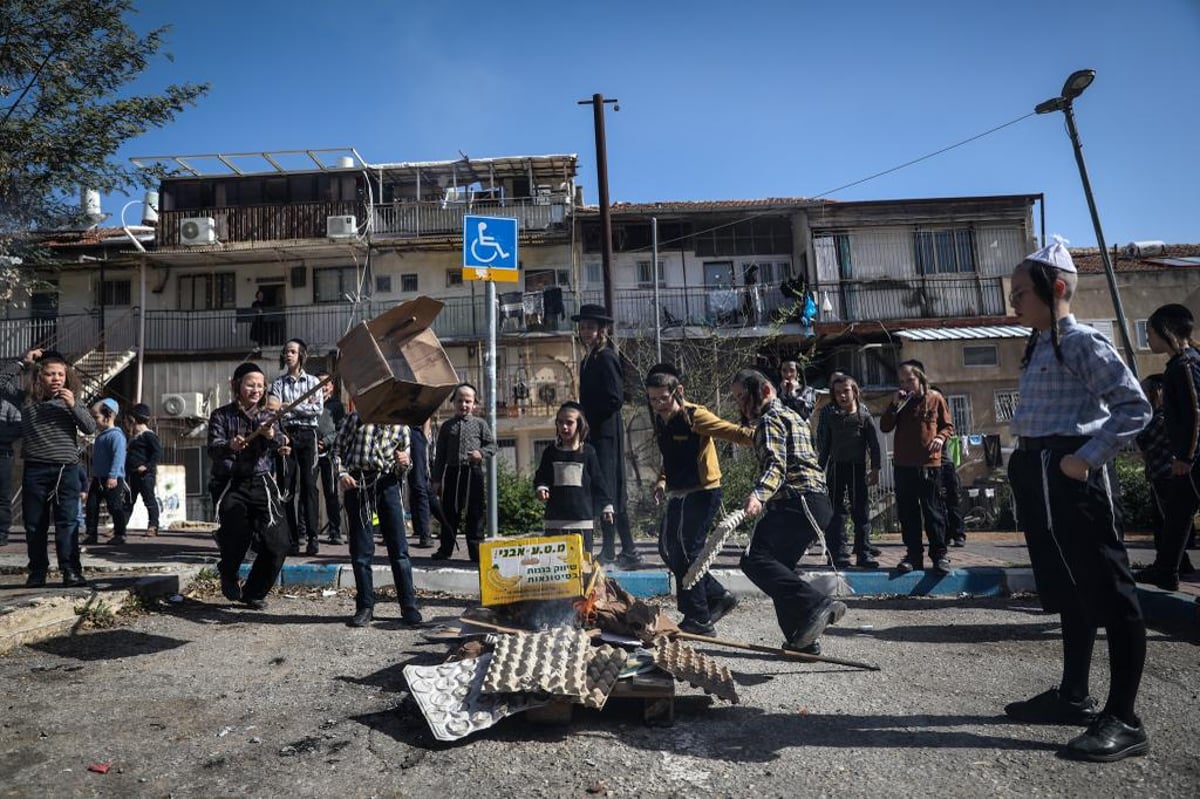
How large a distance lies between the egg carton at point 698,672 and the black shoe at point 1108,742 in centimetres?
141

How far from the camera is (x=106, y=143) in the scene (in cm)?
683

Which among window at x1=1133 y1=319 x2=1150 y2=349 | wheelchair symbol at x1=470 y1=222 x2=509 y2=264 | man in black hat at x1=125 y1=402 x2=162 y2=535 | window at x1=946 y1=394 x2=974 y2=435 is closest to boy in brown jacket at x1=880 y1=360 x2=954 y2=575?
wheelchair symbol at x1=470 y1=222 x2=509 y2=264

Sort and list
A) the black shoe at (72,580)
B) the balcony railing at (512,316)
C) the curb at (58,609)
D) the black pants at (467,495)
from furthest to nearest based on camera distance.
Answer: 1. the balcony railing at (512,316)
2. the black pants at (467,495)
3. the black shoe at (72,580)
4. the curb at (58,609)

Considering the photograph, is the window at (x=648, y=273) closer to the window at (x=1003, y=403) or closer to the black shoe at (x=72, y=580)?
the window at (x=1003, y=403)

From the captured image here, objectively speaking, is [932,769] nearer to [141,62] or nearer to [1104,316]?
[141,62]

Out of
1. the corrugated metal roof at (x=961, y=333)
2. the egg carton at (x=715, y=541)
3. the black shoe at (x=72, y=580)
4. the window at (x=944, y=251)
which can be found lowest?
the black shoe at (x=72, y=580)

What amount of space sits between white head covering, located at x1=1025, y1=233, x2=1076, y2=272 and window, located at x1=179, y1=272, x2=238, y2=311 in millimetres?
25782

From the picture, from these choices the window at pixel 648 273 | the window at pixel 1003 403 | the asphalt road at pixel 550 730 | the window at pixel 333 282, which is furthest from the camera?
the window at pixel 333 282

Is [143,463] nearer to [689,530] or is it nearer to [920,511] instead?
[689,530]

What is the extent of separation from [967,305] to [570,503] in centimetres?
2176

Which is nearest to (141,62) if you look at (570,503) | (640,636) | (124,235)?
(570,503)

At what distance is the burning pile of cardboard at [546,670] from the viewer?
10.9ft

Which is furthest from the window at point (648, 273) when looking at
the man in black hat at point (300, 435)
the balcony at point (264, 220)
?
the man in black hat at point (300, 435)

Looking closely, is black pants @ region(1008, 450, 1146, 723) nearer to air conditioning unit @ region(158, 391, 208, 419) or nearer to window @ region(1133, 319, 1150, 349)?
air conditioning unit @ region(158, 391, 208, 419)
